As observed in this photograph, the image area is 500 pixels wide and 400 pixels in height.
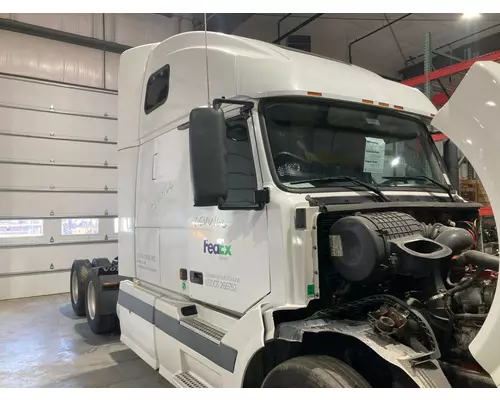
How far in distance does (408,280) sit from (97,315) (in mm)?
4463

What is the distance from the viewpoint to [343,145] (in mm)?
2793

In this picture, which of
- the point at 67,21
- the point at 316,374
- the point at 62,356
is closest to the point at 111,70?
the point at 67,21

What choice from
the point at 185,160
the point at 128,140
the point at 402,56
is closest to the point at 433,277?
the point at 185,160

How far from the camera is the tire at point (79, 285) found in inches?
261

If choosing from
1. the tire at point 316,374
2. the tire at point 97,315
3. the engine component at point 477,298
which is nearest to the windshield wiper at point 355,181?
the engine component at point 477,298

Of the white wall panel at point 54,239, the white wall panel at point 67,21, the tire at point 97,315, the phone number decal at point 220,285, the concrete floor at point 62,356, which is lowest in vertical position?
the concrete floor at point 62,356

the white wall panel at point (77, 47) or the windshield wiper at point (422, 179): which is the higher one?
the white wall panel at point (77, 47)

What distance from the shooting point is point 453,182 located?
3.48 m

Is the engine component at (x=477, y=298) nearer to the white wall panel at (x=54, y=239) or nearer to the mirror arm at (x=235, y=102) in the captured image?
the mirror arm at (x=235, y=102)

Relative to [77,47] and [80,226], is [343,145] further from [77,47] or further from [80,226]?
[77,47]

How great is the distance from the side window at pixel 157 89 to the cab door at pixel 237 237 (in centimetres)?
114

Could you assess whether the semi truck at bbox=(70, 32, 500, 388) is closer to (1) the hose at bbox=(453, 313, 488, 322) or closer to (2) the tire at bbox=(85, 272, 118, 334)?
(1) the hose at bbox=(453, 313, 488, 322)

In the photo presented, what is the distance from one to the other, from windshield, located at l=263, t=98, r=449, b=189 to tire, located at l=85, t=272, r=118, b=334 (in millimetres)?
4088

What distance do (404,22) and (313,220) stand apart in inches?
331
